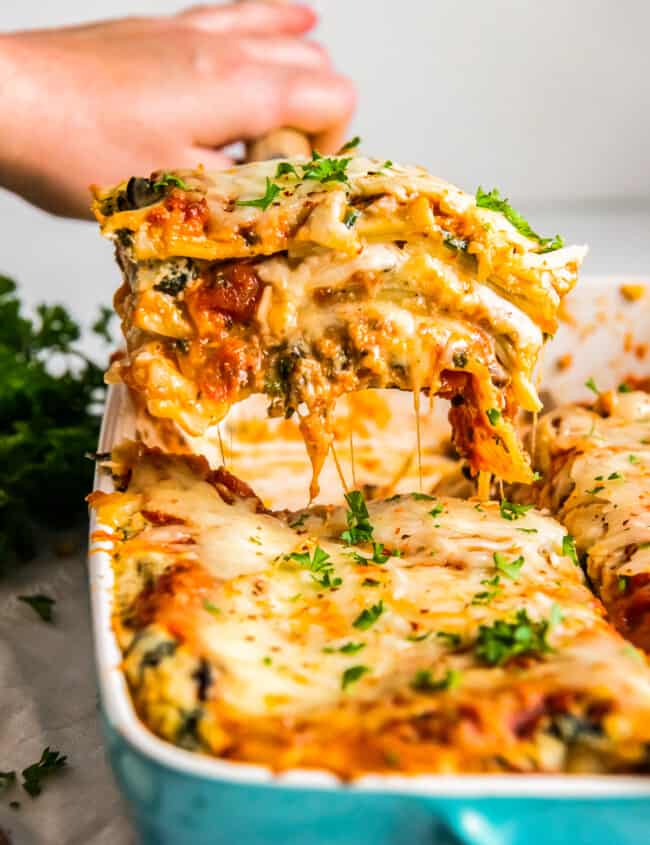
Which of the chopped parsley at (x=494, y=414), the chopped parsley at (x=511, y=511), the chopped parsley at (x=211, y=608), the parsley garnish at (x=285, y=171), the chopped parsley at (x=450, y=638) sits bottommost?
the chopped parsley at (x=511, y=511)

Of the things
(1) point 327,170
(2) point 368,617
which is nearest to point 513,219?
(1) point 327,170

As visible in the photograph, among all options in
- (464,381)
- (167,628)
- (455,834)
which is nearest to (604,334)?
(464,381)

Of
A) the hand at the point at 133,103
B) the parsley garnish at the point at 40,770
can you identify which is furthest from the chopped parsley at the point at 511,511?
the hand at the point at 133,103

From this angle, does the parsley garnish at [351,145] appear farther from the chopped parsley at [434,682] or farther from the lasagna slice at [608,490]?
the chopped parsley at [434,682]

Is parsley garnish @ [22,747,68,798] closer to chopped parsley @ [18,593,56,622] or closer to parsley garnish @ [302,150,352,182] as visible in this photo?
chopped parsley @ [18,593,56,622]

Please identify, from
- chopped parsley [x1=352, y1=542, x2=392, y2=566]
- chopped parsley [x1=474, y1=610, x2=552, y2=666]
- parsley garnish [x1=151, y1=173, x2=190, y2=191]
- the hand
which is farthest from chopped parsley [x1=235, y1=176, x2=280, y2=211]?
the hand

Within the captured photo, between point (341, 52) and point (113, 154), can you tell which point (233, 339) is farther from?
point (341, 52)
